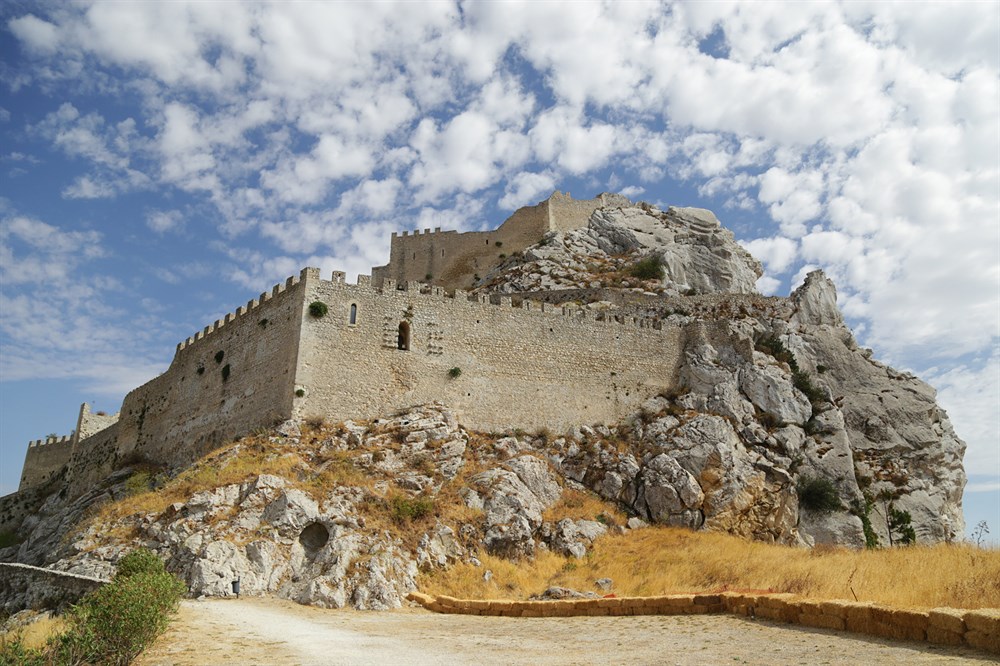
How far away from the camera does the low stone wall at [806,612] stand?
850 centimetres

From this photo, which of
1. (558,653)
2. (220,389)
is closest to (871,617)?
(558,653)

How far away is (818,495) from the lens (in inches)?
1156

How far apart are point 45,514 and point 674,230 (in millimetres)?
43250

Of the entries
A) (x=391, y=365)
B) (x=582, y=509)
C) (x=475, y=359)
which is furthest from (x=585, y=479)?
(x=391, y=365)

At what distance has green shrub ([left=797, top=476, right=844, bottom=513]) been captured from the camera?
2931 cm

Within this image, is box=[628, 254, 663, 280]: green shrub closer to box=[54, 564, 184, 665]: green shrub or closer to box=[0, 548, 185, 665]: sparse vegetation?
box=[0, 548, 185, 665]: sparse vegetation

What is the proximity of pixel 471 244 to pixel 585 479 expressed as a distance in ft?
101

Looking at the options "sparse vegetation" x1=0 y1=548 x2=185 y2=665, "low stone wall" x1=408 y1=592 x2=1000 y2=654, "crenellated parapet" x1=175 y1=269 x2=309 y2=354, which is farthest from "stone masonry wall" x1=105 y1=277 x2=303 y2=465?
"sparse vegetation" x1=0 y1=548 x2=185 y2=665

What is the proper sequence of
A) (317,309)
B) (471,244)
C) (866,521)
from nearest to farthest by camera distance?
(317,309), (866,521), (471,244)

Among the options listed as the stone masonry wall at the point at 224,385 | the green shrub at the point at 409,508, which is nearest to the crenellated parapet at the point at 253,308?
the stone masonry wall at the point at 224,385

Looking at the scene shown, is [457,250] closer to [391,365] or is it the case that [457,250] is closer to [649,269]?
[649,269]

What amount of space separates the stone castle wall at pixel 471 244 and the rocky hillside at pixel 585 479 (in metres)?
10.9

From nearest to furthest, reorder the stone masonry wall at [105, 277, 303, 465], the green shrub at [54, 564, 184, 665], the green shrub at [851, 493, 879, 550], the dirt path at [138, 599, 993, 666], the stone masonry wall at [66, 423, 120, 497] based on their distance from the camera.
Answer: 1. the dirt path at [138, 599, 993, 666]
2. the green shrub at [54, 564, 184, 665]
3. the stone masonry wall at [105, 277, 303, 465]
4. the green shrub at [851, 493, 879, 550]
5. the stone masonry wall at [66, 423, 120, 497]

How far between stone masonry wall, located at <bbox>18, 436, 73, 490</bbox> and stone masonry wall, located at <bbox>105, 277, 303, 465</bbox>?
19.1 m
